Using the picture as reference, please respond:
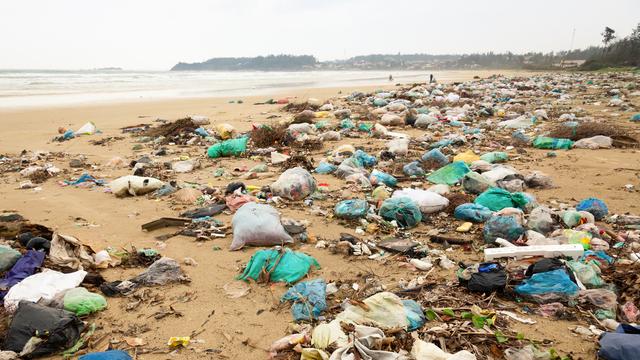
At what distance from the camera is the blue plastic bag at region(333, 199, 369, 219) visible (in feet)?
13.0

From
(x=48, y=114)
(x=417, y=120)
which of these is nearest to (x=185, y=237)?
(x=417, y=120)

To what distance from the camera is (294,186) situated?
4.62 metres

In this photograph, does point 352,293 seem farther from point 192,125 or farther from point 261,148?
point 192,125

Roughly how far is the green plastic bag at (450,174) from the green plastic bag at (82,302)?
398cm

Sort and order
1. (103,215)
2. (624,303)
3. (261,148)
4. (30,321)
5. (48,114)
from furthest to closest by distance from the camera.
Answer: (48,114)
(261,148)
(103,215)
(624,303)
(30,321)

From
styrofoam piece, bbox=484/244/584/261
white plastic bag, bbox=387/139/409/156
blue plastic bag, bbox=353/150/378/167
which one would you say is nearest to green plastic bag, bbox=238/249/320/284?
styrofoam piece, bbox=484/244/584/261

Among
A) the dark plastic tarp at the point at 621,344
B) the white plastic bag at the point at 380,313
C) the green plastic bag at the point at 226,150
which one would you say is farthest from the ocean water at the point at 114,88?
the dark plastic tarp at the point at 621,344

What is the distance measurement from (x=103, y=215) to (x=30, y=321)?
2234mm

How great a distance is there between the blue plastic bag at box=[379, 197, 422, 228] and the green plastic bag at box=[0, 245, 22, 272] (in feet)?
10.3

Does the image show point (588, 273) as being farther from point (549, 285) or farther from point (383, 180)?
point (383, 180)

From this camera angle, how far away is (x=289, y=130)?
7758 millimetres

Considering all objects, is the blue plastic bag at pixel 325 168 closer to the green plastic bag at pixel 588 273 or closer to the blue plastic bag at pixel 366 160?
the blue plastic bag at pixel 366 160

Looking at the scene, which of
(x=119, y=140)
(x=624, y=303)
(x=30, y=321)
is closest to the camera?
(x=30, y=321)

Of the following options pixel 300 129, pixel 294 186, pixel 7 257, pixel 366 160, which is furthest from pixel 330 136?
pixel 7 257
